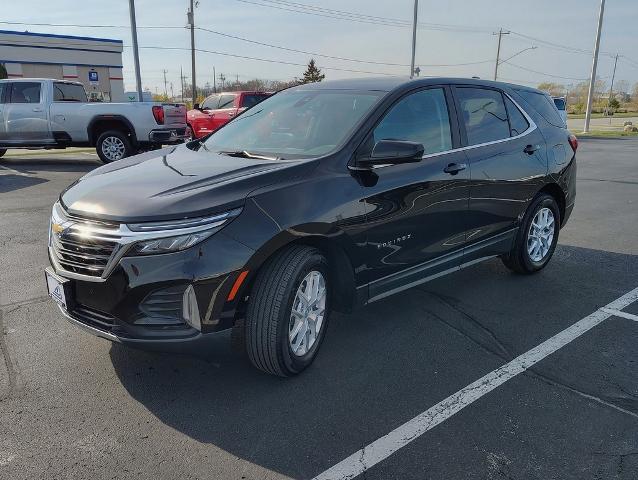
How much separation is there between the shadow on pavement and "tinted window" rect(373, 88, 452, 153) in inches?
54.0

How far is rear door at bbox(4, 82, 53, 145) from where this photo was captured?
12789 mm

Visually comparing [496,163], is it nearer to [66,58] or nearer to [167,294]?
[167,294]

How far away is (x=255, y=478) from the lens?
246 centimetres

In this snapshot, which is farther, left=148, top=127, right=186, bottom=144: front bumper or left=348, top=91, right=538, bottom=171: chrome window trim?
left=148, top=127, right=186, bottom=144: front bumper

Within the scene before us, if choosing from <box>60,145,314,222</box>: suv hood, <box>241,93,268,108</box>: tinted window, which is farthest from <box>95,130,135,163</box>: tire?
<box>60,145,314,222</box>: suv hood

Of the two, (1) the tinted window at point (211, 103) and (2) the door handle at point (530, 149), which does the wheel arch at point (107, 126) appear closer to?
(1) the tinted window at point (211, 103)

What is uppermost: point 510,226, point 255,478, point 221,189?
point 221,189

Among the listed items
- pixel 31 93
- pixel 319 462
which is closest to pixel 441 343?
pixel 319 462

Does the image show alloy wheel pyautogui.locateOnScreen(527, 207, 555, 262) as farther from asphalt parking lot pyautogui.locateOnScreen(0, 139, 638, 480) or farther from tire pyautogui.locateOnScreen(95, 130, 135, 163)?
tire pyautogui.locateOnScreen(95, 130, 135, 163)

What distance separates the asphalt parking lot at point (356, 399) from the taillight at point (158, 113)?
846 centimetres

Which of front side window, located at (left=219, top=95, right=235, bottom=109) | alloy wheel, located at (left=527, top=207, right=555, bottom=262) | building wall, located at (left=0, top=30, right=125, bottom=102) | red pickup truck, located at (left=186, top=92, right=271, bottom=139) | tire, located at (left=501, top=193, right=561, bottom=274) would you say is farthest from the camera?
building wall, located at (left=0, top=30, right=125, bottom=102)

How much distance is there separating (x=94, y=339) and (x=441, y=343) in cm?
243

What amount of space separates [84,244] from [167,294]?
54 cm

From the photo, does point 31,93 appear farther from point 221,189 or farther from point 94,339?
point 221,189
